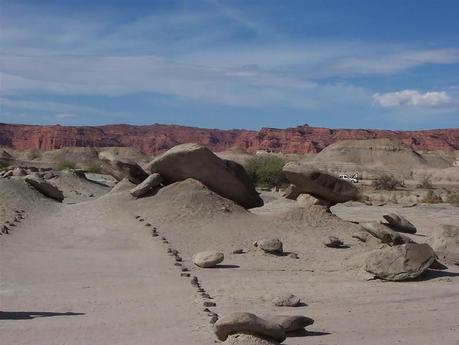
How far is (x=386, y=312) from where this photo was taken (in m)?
9.83

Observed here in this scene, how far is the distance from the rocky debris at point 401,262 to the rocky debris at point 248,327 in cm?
516

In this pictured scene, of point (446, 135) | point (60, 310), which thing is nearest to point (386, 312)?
point (60, 310)

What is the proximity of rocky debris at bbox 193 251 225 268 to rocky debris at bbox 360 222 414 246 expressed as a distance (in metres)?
3.66

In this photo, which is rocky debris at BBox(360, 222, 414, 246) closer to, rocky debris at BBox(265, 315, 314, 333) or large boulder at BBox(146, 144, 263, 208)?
large boulder at BBox(146, 144, 263, 208)

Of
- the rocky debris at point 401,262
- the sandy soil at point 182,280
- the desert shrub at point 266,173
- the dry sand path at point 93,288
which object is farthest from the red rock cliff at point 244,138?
the rocky debris at point 401,262

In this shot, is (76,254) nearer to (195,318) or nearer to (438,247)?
(195,318)

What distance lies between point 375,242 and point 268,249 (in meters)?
2.60

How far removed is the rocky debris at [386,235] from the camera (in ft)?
48.3

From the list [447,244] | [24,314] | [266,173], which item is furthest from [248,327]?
[266,173]

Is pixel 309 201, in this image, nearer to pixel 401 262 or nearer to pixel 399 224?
pixel 399 224

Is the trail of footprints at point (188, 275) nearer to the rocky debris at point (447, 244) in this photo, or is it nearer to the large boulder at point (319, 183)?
the large boulder at point (319, 183)

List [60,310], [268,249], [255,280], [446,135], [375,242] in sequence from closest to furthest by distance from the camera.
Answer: [60,310] → [255,280] → [268,249] → [375,242] → [446,135]

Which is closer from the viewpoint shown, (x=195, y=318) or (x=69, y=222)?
(x=195, y=318)

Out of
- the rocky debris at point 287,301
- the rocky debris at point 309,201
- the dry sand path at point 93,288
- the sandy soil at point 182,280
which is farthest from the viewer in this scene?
the rocky debris at point 309,201
